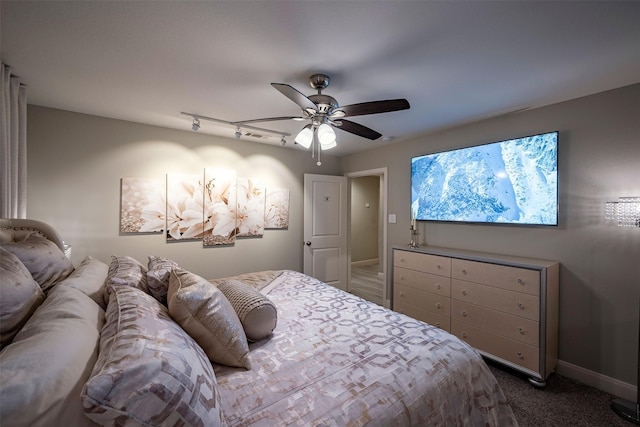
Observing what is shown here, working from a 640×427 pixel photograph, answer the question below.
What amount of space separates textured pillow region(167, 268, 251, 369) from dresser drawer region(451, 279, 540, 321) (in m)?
2.29

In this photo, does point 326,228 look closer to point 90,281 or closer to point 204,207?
point 204,207

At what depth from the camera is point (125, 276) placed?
1.45 meters

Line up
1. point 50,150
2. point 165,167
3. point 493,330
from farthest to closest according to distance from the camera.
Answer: point 165,167 → point 50,150 → point 493,330

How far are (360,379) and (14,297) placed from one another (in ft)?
4.44

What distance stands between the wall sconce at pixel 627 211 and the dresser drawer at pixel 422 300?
1.50 meters

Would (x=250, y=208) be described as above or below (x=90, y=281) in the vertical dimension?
above

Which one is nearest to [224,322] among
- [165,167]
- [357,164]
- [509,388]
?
[509,388]

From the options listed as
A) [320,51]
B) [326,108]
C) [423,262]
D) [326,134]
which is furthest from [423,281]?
[320,51]

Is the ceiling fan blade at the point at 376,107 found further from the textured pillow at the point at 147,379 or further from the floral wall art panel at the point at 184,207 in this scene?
the floral wall art panel at the point at 184,207

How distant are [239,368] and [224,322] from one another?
226 millimetres

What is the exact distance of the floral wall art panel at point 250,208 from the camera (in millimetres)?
3773

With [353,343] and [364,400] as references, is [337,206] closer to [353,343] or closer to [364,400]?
[353,343]

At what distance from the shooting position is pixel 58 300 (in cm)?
102

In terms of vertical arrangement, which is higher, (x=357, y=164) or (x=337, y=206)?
(x=357, y=164)
